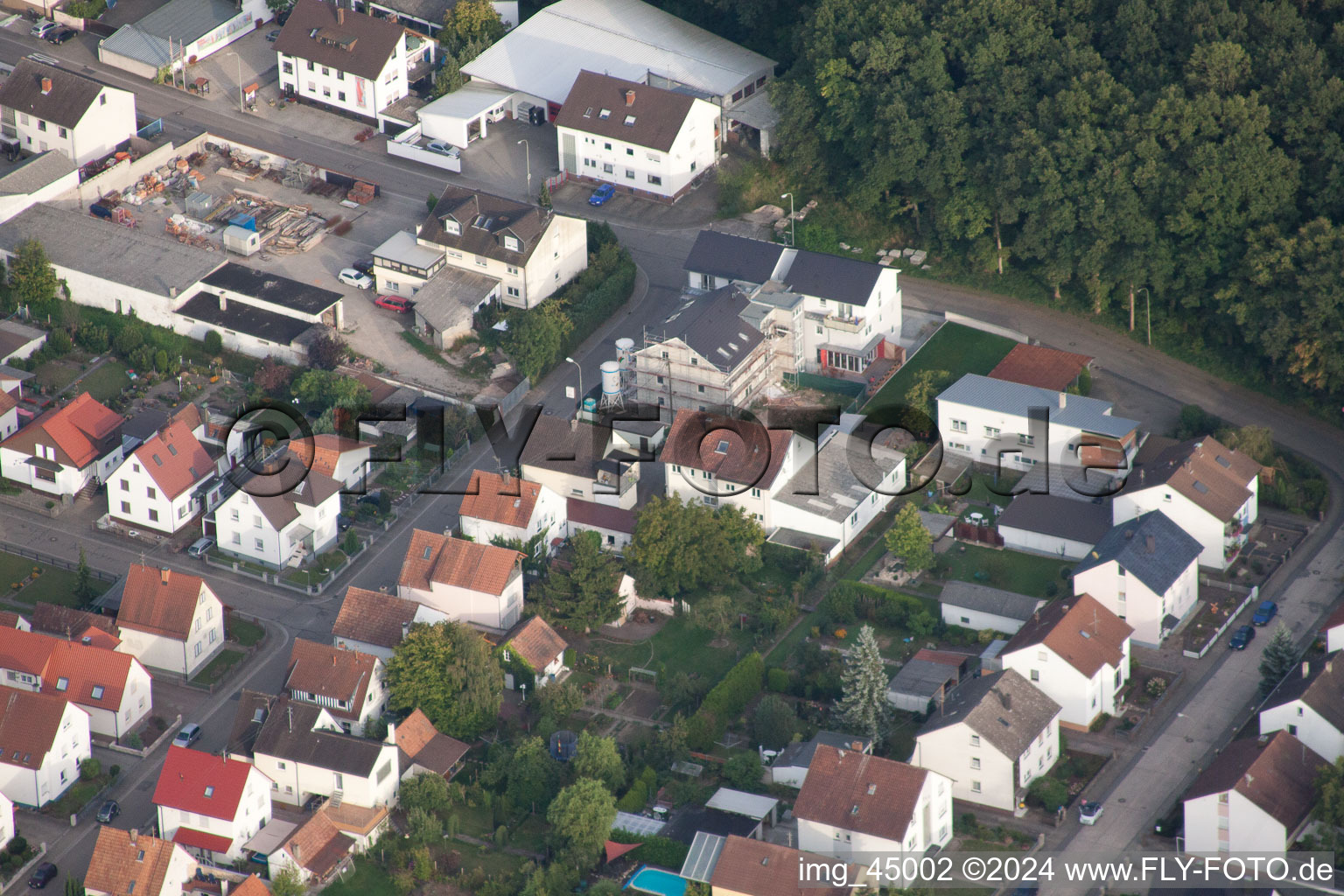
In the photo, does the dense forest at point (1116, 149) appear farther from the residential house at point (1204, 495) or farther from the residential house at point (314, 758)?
the residential house at point (314, 758)

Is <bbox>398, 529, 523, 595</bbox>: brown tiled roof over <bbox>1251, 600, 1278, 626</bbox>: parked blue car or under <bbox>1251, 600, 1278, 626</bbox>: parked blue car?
under

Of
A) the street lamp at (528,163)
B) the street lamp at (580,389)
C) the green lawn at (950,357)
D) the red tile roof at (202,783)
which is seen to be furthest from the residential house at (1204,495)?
the street lamp at (528,163)

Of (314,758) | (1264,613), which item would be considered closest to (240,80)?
(314,758)

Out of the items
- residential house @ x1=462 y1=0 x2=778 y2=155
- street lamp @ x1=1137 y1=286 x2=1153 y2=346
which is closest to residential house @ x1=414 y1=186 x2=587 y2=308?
residential house @ x1=462 y1=0 x2=778 y2=155

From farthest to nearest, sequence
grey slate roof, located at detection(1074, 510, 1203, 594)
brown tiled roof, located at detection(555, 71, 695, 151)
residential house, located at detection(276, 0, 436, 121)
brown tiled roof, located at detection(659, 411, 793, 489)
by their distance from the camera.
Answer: residential house, located at detection(276, 0, 436, 121)
brown tiled roof, located at detection(555, 71, 695, 151)
brown tiled roof, located at detection(659, 411, 793, 489)
grey slate roof, located at detection(1074, 510, 1203, 594)

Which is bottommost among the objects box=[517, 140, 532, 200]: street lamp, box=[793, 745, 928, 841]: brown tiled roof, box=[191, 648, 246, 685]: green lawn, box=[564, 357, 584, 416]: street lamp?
box=[191, 648, 246, 685]: green lawn

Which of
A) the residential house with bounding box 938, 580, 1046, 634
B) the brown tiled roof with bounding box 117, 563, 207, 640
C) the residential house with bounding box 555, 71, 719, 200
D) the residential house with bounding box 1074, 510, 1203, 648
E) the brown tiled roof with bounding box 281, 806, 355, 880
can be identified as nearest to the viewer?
the brown tiled roof with bounding box 281, 806, 355, 880

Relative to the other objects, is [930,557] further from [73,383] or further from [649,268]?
[73,383]

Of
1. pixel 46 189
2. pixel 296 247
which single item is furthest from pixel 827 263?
pixel 46 189

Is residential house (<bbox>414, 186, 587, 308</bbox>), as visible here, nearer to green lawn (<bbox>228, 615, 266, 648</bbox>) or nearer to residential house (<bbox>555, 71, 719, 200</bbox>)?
residential house (<bbox>555, 71, 719, 200</bbox>)
